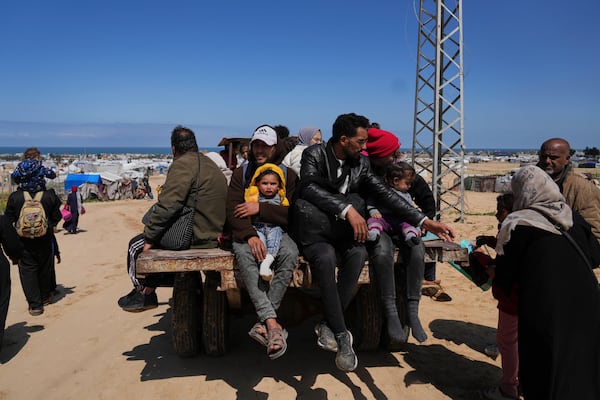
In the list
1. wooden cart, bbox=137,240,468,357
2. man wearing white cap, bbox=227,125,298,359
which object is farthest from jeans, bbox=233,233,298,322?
wooden cart, bbox=137,240,468,357

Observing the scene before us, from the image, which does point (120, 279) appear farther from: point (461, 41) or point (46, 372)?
point (461, 41)

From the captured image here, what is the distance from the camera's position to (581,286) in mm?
2707

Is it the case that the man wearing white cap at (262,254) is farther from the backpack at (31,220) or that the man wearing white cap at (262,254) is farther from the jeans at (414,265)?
the backpack at (31,220)

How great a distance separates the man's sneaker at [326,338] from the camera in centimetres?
328

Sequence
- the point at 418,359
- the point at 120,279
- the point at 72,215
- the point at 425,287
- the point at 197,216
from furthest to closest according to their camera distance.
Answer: the point at 72,215 < the point at 120,279 < the point at 425,287 < the point at 418,359 < the point at 197,216

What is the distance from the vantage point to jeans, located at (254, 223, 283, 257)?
11.2ft

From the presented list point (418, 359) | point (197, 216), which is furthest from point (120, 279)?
point (418, 359)

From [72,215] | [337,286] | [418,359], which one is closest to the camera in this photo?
[337,286]

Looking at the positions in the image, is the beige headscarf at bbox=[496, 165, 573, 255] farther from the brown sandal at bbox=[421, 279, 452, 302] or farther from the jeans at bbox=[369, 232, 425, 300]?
the brown sandal at bbox=[421, 279, 452, 302]

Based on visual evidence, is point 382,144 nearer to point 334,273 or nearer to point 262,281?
point 334,273

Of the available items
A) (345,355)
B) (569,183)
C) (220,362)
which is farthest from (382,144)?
(220,362)

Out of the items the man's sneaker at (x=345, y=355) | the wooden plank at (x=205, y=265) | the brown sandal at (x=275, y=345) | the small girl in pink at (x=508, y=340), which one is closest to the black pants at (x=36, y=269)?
the wooden plank at (x=205, y=265)

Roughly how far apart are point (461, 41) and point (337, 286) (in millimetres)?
11322

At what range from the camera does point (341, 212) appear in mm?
3332
